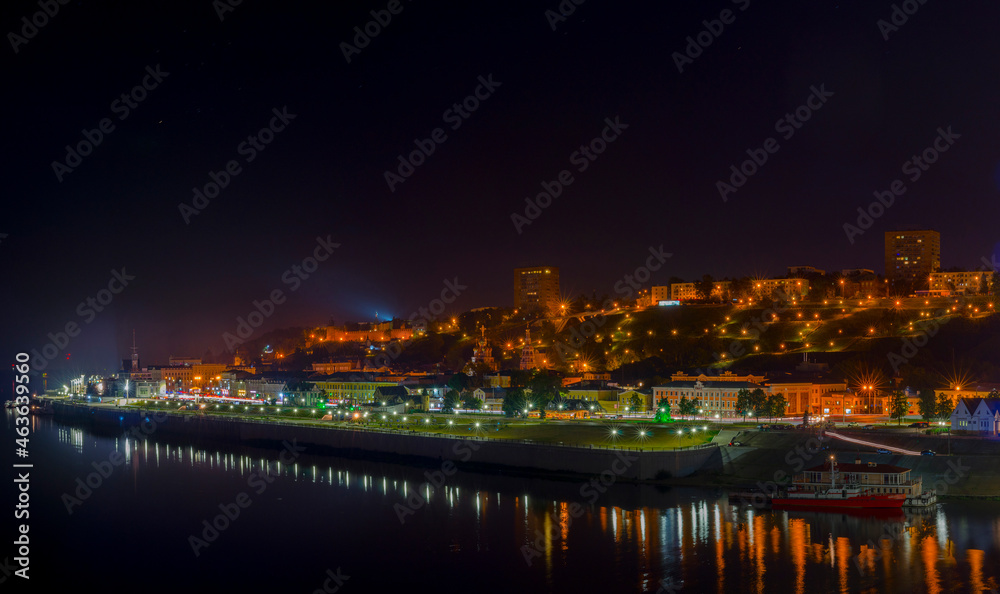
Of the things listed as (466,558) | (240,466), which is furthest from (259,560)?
(240,466)

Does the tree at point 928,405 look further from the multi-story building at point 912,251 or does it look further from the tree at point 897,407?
the multi-story building at point 912,251

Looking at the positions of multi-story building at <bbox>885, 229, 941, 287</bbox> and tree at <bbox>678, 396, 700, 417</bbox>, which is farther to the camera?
multi-story building at <bbox>885, 229, 941, 287</bbox>

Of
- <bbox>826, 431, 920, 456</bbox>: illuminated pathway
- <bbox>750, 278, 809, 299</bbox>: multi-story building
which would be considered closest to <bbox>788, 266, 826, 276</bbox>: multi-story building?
<bbox>750, 278, 809, 299</bbox>: multi-story building

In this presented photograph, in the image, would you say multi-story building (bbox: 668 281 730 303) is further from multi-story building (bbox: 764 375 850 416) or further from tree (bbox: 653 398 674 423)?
tree (bbox: 653 398 674 423)

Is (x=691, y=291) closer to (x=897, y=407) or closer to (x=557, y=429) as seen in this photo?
(x=897, y=407)

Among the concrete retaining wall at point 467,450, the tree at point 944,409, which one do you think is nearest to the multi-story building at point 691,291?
the tree at point 944,409

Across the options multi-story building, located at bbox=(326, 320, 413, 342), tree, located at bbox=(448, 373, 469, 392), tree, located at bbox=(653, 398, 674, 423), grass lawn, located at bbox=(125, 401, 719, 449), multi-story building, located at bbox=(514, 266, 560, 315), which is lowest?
grass lawn, located at bbox=(125, 401, 719, 449)

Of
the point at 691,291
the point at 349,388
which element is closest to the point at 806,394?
the point at 349,388

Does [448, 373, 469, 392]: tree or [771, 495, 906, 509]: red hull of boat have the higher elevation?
[448, 373, 469, 392]: tree

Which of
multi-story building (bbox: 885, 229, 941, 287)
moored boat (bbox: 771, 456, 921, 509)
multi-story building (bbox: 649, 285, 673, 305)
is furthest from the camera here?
multi-story building (bbox: 885, 229, 941, 287)
